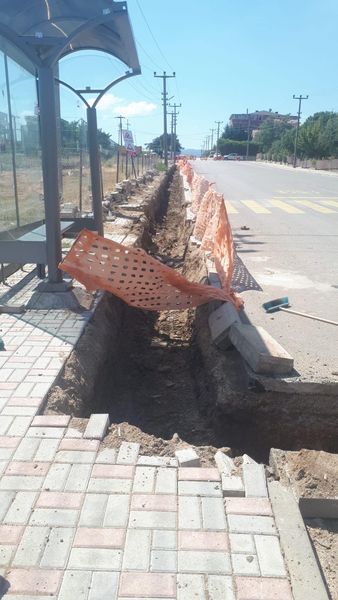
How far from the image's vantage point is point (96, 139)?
8.30m

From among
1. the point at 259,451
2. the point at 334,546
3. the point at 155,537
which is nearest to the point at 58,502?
the point at 155,537

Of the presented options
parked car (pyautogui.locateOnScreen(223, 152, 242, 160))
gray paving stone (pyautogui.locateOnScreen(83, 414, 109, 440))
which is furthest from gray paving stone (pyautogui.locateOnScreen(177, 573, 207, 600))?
parked car (pyautogui.locateOnScreen(223, 152, 242, 160))

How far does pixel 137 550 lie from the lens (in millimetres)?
2352

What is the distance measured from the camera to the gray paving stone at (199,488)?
276cm

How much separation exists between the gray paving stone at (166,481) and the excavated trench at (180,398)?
29 cm

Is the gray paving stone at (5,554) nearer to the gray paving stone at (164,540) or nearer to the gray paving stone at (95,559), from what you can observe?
the gray paving stone at (95,559)

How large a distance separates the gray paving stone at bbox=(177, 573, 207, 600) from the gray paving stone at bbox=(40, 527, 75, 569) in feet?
1.70

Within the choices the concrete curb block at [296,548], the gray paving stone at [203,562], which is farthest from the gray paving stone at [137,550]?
the concrete curb block at [296,548]

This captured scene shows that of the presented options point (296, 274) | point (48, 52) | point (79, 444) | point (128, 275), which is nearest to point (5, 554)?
point (79, 444)

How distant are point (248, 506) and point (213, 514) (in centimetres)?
20

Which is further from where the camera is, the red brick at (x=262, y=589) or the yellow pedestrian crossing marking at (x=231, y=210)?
the yellow pedestrian crossing marking at (x=231, y=210)

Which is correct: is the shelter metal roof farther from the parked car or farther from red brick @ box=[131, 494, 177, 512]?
the parked car

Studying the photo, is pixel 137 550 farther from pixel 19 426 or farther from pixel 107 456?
pixel 19 426

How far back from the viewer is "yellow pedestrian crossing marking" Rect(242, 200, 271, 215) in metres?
15.1
